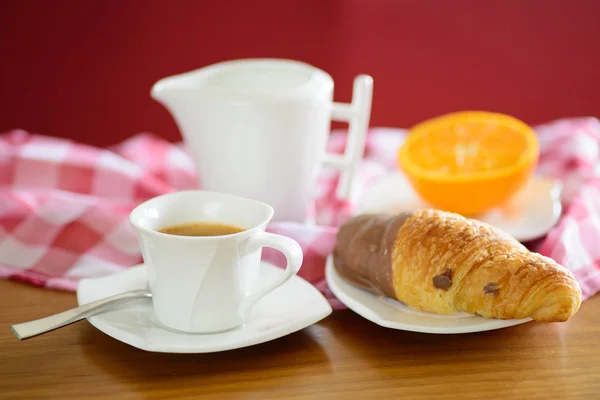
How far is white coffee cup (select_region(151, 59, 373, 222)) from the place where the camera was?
3.35ft

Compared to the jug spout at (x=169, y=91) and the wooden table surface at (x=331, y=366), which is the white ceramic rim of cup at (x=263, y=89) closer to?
the jug spout at (x=169, y=91)

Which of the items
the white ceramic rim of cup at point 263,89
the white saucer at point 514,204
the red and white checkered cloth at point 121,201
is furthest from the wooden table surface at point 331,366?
the white ceramic rim of cup at point 263,89

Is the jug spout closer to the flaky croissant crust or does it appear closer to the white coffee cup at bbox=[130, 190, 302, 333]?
the white coffee cup at bbox=[130, 190, 302, 333]

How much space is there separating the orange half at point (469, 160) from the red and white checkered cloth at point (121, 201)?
0.31 feet

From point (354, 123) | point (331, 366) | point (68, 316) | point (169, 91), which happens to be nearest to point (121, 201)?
point (169, 91)

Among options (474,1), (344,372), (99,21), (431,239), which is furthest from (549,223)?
(99,21)

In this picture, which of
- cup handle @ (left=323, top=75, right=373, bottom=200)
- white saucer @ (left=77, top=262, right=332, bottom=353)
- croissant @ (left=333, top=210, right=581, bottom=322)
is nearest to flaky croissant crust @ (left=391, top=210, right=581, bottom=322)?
croissant @ (left=333, top=210, right=581, bottom=322)

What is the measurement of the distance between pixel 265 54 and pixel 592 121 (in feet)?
2.84

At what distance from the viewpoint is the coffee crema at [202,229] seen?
80 cm

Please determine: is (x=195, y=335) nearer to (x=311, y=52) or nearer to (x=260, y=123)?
(x=260, y=123)

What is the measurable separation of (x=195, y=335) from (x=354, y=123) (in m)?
0.54

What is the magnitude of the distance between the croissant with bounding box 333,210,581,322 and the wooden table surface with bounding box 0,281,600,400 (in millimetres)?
47

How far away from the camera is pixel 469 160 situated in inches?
44.4

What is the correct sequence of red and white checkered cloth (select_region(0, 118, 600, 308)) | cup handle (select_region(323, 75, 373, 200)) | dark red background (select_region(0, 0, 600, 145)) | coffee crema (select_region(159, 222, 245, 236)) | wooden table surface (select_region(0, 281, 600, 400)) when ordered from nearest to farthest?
wooden table surface (select_region(0, 281, 600, 400))
coffee crema (select_region(159, 222, 245, 236))
red and white checkered cloth (select_region(0, 118, 600, 308))
cup handle (select_region(323, 75, 373, 200))
dark red background (select_region(0, 0, 600, 145))
